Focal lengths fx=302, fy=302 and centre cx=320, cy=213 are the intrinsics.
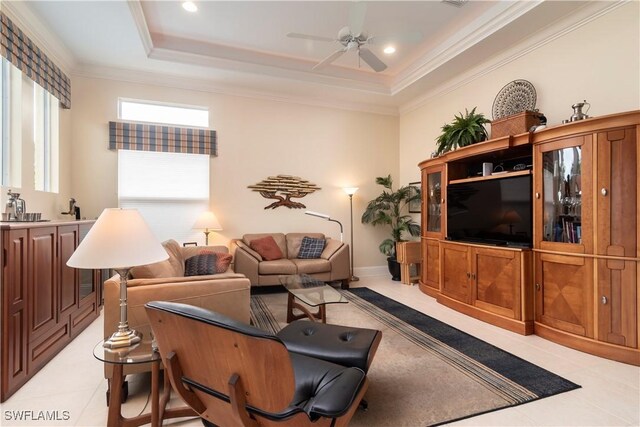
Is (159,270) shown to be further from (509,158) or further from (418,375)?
(509,158)

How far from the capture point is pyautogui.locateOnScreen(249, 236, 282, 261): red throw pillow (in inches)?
187

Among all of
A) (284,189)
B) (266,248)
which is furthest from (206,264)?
(284,189)

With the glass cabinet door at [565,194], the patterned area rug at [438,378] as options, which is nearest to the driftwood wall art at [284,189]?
the patterned area rug at [438,378]

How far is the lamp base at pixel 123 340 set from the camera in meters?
1.61

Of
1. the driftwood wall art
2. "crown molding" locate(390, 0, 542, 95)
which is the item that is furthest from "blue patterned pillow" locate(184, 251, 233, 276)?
"crown molding" locate(390, 0, 542, 95)

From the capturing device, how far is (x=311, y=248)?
503cm

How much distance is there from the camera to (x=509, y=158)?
145 inches

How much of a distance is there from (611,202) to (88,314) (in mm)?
5101

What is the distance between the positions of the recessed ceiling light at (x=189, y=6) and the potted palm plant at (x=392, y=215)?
3.82 meters

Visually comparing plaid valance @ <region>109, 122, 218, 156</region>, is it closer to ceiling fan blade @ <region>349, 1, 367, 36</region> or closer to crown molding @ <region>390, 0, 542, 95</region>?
ceiling fan blade @ <region>349, 1, 367, 36</region>

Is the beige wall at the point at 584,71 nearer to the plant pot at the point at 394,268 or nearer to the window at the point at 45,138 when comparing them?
the plant pot at the point at 394,268

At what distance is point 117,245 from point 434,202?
157 inches

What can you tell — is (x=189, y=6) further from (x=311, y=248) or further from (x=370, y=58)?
(x=311, y=248)

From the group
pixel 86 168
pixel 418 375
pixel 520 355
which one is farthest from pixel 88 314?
pixel 520 355
